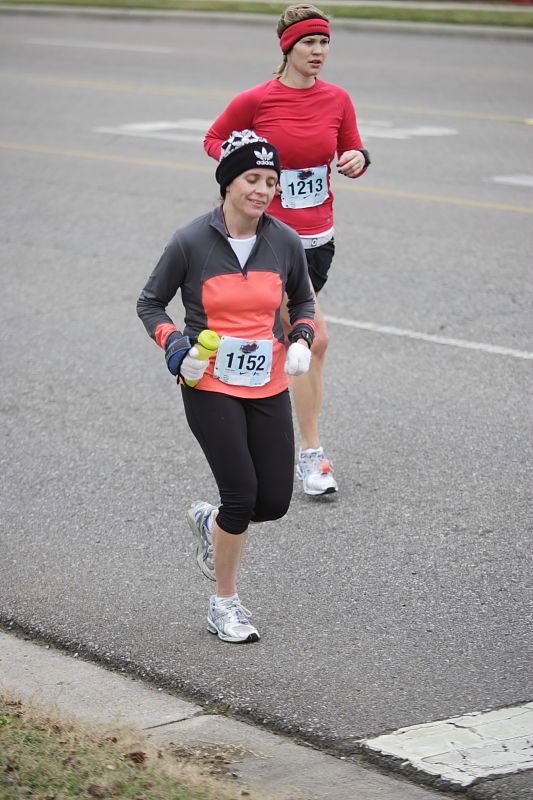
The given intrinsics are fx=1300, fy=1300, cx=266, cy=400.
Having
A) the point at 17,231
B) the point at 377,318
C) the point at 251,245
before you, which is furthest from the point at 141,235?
the point at 251,245

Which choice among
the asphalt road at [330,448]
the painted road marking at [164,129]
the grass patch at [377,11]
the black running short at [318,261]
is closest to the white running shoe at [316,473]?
the asphalt road at [330,448]

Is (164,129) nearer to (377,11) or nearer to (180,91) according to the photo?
(180,91)

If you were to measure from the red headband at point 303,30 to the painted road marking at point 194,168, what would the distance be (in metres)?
5.89

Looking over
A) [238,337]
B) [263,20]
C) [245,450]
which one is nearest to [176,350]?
[238,337]

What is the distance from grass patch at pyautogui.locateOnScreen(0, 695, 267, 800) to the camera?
3.49 m

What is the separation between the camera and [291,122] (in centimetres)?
601

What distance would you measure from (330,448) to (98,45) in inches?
708

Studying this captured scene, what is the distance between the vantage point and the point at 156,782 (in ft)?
11.6

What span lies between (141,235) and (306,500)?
216 inches

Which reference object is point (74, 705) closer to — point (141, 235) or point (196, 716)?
point (196, 716)

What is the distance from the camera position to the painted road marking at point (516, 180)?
491 inches

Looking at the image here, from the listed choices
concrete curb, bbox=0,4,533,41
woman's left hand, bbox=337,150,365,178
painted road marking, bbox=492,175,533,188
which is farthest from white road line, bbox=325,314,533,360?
concrete curb, bbox=0,4,533,41

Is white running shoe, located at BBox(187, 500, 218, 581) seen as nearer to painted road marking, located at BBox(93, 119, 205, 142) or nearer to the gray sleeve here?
the gray sleeve

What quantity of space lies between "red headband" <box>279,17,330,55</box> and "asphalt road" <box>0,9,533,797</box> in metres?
2.12
